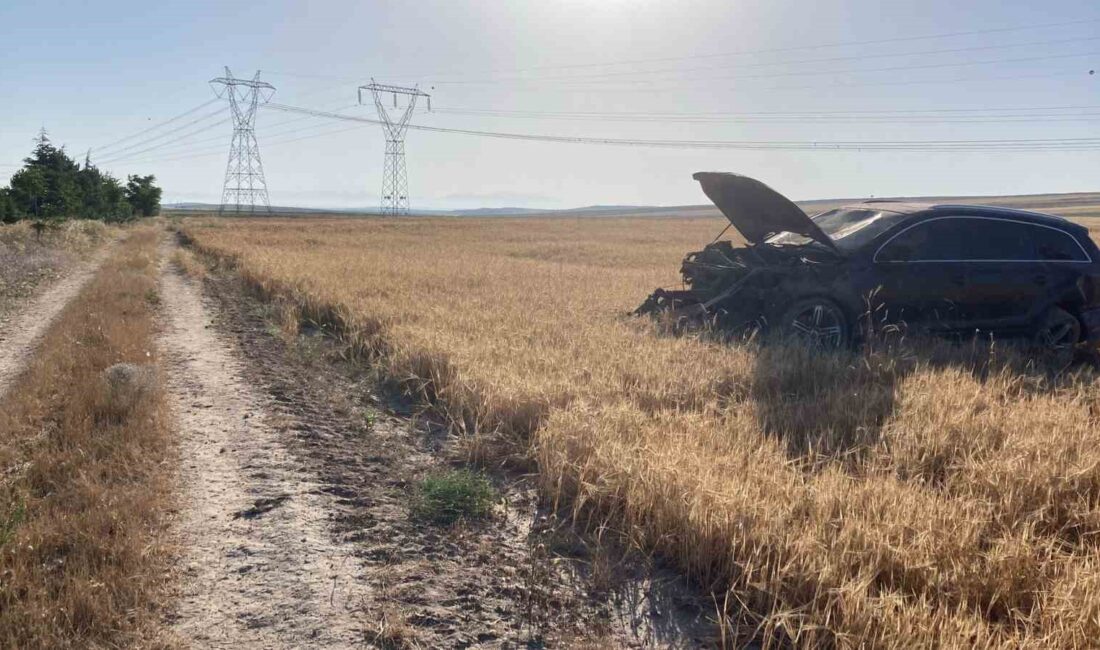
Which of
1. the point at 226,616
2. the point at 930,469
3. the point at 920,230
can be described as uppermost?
the point at 920,230

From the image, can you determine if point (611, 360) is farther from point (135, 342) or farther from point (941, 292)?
point (135, 342)

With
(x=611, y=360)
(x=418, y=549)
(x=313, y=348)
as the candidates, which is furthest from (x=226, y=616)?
(x=313, y=348)

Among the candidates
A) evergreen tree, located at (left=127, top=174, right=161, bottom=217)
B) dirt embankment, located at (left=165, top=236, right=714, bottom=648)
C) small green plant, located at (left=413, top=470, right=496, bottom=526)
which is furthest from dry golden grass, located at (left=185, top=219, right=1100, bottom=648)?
evergreen tree, located at (left=127, top=174, right=161, bottom=217)

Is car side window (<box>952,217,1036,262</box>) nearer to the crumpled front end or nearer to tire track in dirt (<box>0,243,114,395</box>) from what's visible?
the crumpled front end

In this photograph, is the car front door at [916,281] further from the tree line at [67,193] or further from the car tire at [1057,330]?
the tree line at [67,193]

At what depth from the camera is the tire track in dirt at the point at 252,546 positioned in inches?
118

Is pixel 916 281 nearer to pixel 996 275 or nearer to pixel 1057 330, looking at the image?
pixel 996 275

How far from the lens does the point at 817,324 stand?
26.0ft

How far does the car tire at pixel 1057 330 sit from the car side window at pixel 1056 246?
64 cm

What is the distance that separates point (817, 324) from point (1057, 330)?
112 inches

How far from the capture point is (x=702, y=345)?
763cm

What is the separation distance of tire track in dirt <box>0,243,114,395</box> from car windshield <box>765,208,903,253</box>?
875 centimetres

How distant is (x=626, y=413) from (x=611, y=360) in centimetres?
185

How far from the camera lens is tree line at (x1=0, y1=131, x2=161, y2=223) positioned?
3656cm
